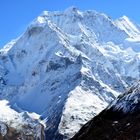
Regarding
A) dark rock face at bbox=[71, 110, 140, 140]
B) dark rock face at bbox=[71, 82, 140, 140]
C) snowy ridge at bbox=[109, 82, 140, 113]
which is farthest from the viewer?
snowy ridge at bbox=[109, 82, 140, 113]

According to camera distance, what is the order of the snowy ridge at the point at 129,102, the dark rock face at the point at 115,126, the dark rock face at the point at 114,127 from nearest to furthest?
the dark rock face at the point at 114,127 → the dark rock face at the point at 115,126 → the snowy ridge at the point at 129,102

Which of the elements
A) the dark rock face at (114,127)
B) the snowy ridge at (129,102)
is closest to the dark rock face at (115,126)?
the dark rock face at (114,127)

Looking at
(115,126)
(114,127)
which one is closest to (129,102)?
(115,126)

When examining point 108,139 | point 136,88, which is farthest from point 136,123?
point 136,88

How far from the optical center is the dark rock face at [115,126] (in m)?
131

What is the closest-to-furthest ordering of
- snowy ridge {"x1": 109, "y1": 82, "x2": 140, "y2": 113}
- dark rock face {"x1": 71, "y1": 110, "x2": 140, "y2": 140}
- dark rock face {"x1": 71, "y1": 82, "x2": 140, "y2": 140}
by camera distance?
dark rock face {"x1": 71, "y1": 110, "x2": 140, "y2": 140} → dark rock face {"x1": 71, "y1": 82, "x2": 140, "y2": 140} → snowy ridge {"x1": 109, "y1": 82, "x2": 140, "y2": 113}

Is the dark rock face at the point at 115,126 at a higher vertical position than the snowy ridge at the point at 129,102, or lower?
lower

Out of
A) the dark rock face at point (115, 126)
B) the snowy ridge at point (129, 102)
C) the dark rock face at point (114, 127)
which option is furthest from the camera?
the snowy ridge at point (129, 102)

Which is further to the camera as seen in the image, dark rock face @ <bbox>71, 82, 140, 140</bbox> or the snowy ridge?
the snowy ridge

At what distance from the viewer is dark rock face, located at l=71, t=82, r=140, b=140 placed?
131075mm

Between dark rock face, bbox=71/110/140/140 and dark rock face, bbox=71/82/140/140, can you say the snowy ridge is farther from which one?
dark rock face, bbox=71/110/140/140

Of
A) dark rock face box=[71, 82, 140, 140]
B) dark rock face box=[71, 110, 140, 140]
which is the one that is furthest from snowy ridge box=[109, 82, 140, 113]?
dark rock face box=[71, 110, 140, 140]

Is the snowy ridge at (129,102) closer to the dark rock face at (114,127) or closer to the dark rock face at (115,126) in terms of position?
the dark rock face at (115,126)

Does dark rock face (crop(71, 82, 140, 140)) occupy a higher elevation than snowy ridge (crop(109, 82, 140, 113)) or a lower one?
lower
